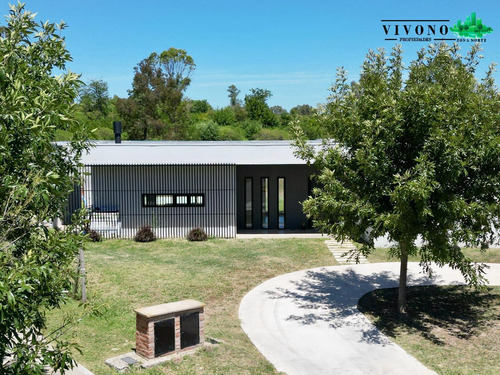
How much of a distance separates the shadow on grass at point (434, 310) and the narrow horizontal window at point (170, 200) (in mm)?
9627

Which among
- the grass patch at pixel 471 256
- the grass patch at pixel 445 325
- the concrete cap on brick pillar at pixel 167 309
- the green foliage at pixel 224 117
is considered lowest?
the grass patch at pixel 445 325

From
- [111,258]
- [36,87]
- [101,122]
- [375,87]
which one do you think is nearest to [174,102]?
[101,122]

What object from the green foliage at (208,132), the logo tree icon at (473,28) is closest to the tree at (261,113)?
the green foliage at (208,132)

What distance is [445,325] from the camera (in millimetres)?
11000

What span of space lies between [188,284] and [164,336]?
484cm

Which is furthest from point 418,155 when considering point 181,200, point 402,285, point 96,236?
point 96,236

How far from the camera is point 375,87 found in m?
10.8

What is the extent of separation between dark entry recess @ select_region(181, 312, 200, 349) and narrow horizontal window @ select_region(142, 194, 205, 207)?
38.7ft

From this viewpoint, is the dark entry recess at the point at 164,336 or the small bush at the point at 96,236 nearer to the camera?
the dark entry recess at the point at 164,336

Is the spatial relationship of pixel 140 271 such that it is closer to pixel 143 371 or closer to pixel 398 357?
pixel 143 371

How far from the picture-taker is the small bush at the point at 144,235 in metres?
20.0

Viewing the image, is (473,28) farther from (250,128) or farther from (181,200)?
(250,128)

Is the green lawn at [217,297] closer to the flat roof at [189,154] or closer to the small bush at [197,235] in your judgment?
the small bush at [197,235]

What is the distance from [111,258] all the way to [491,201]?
39.4ft
